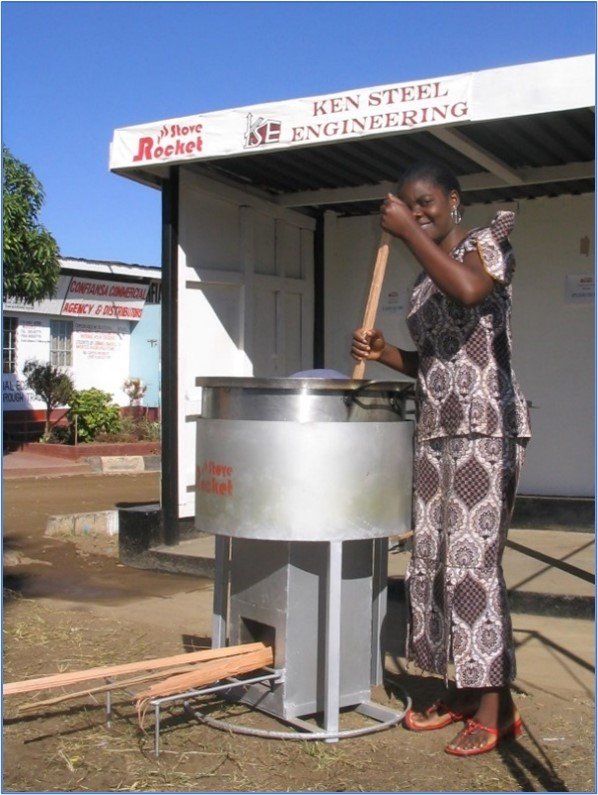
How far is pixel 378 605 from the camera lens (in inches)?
160

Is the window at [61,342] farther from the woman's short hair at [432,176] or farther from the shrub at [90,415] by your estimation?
the woman's short hair at [432,176]

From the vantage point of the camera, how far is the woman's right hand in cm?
371

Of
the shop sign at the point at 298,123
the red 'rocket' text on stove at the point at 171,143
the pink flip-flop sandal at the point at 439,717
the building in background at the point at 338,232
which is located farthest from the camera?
the red 'rocket' text on stove at the point at 171,143

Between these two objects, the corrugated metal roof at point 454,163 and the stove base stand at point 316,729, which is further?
the corrugated metal roof at point 454,163

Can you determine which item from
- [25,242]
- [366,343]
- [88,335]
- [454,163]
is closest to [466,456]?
[366,343]

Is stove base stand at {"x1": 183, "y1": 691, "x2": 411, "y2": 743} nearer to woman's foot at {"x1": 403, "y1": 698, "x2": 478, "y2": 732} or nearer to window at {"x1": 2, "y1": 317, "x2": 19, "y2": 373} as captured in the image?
woman's foot at {"x1": 403, "y1": 698, "x2": 478, "y2": 732}

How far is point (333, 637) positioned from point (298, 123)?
12.2ft

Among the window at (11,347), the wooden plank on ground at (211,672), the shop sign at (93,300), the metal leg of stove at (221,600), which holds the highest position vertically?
the shop sign at (93,300)

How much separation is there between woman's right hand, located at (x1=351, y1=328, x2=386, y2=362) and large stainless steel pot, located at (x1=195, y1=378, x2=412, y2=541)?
153 mm

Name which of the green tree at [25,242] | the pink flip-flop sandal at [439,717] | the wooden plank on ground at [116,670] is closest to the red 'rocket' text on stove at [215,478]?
the wooden plank on ground at [116,670]

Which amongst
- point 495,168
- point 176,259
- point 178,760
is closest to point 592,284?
point 495,168

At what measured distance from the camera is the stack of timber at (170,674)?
11.4 ft

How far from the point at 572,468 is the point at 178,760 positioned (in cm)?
507

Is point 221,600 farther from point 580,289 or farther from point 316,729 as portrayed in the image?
point 580,289
